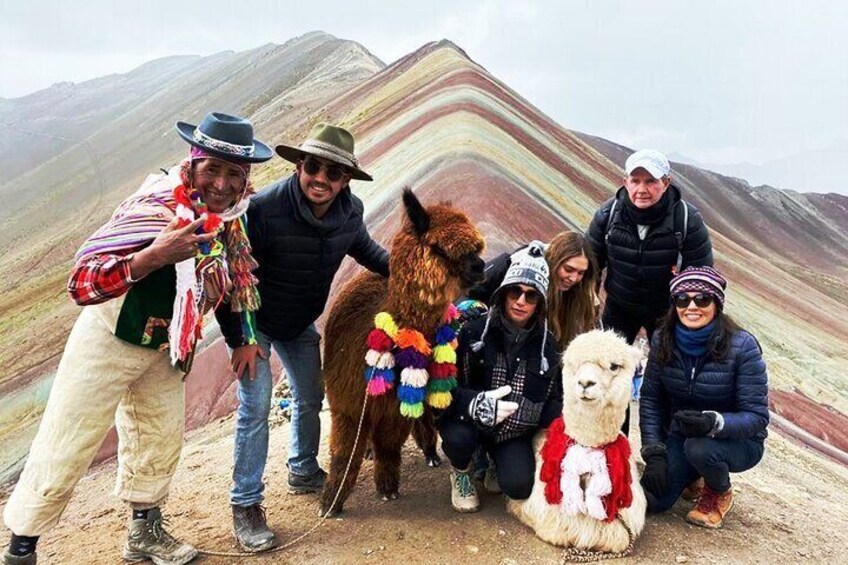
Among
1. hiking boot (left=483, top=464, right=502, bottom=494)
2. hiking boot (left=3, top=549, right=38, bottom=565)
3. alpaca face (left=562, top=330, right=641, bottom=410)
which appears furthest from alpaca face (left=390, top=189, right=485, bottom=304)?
hiking boot (left=3, top=549, right=38, bottom=565)

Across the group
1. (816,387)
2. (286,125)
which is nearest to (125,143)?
(286,125)

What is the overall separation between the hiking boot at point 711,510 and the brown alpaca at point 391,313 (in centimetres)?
167

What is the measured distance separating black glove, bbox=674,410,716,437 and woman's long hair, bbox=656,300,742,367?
0.33 meters

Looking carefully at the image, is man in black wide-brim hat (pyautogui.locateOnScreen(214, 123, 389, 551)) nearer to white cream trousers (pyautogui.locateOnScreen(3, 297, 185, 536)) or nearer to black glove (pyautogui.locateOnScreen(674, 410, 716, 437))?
white cream trousers (pyautogui.locateOnScreen(3, 297, 185, 536))

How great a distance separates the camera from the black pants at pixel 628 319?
14.3ft

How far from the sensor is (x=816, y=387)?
32.8ft

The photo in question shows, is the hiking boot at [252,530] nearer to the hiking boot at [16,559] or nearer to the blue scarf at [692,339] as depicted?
the hiking boot at [16,559]

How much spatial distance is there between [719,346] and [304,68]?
42657mm

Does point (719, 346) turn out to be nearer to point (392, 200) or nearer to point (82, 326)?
point (82, 326)

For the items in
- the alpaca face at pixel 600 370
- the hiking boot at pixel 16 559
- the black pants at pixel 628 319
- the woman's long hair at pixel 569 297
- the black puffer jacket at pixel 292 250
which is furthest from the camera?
the black pants at pixel 628 319

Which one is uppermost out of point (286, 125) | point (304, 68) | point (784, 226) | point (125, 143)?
point (304, 68)

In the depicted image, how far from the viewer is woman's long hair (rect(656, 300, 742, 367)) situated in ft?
11.6

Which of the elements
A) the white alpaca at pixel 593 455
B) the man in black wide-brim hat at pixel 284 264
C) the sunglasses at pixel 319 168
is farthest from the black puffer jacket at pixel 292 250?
the white alpaca at pixel 593 455

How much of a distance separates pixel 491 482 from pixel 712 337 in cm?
156
